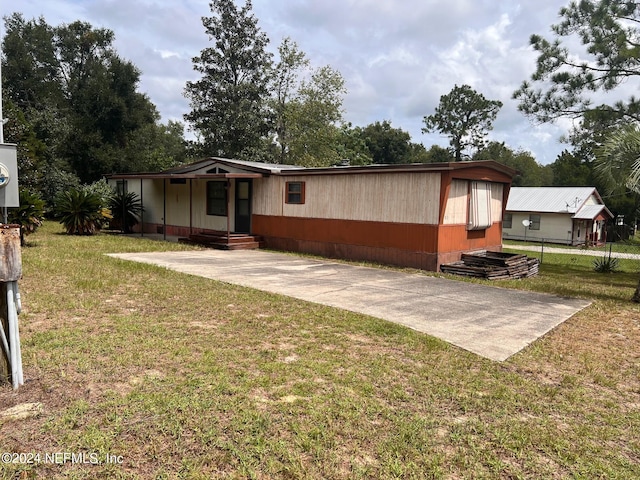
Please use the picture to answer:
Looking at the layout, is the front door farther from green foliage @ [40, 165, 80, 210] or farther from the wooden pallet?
green foliage @ [40, 165, 80, 210]

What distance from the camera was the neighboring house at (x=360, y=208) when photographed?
10375mm

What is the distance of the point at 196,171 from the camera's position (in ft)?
51.5

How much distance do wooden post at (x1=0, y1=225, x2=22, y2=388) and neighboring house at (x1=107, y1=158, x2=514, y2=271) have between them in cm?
851

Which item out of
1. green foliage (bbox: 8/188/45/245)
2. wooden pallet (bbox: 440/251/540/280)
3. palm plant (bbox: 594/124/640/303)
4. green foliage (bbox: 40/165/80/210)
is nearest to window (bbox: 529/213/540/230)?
wooden pallet (bbox: 440/251/540/280)

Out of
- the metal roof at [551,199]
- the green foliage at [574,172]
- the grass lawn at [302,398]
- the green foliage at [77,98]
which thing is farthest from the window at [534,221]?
the grass lawn at [302,398]

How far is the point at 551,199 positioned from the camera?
95.2ft

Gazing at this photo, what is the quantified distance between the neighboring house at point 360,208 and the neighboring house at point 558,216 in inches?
689

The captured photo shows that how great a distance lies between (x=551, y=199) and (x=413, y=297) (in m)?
26.0

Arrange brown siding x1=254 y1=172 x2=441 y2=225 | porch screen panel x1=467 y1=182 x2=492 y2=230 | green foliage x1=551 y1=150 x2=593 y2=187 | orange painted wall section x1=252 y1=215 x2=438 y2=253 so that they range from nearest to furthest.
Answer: brown siding x1=254 y1=172 x2=441 y2=225
orange painted wall section x1=252 y1=215 x2=438 y2=253
porch screen panel x1=467 y1=182 x2=492 y2=230
green foliage x1=551 y1=150 x2=593 y2=187

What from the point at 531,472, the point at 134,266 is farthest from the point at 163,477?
the point at 134,266

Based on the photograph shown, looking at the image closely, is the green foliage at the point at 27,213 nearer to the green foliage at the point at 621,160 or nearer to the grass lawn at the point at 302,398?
the grass lawn at the point at 302,398

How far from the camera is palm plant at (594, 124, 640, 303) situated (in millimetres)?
7719

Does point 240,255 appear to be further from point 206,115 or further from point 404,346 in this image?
point 206,115

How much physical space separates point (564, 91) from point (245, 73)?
21.7 metres
